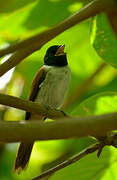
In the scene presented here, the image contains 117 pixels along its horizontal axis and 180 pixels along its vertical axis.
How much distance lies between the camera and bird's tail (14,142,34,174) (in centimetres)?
268

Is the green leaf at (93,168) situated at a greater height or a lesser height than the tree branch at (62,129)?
lesser

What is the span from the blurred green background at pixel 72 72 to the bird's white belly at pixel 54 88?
0.30 feet

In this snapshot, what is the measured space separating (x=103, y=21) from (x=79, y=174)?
2.57 ft

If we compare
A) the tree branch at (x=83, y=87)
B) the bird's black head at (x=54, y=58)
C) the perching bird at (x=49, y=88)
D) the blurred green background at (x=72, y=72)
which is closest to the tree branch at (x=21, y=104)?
the blurred green background at (x=72, y=72)

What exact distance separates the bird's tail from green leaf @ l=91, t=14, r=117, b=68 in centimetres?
129

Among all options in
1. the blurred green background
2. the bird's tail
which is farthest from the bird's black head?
the bird's tail

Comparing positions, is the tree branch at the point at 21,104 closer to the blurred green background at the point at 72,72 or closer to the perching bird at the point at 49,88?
the blurred green background at the point at 72,72

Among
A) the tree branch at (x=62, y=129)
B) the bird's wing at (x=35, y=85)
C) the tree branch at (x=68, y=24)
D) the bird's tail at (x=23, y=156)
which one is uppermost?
the tree branch at (x=68, y=24)

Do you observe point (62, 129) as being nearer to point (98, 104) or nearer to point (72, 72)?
point (98, 104)

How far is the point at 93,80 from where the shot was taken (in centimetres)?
286

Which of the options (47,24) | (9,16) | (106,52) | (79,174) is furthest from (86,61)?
(79,174)

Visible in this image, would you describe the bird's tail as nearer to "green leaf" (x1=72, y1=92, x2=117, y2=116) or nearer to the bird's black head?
the bird's black head

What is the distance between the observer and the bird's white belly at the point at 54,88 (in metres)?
3.00

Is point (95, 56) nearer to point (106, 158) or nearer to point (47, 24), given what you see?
point (47, 24)
